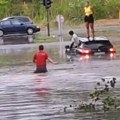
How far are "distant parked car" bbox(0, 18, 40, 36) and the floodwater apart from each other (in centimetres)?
2698

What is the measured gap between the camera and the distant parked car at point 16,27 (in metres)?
60.0

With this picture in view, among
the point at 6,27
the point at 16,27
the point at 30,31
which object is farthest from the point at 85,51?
the point at 6,27

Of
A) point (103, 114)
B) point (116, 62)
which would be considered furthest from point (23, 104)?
point (116, 62)

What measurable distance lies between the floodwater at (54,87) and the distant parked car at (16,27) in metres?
27.0

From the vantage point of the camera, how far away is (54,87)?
1955 centimetres

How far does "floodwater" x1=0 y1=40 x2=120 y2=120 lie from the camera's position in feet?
43.9

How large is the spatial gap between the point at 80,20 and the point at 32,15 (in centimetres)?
874

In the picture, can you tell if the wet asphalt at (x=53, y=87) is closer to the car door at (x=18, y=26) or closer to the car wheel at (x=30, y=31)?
the car wheel at (x=30, y=31)

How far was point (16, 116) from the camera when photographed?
1338 centimetres

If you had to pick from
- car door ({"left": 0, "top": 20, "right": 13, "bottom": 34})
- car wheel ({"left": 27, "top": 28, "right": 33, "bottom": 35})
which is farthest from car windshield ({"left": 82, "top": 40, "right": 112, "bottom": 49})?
car door ({"left": 0, "top": 20, "right": 13, "bottom": 34})

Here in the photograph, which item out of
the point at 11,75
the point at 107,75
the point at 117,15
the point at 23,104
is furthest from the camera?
the point at 117,15

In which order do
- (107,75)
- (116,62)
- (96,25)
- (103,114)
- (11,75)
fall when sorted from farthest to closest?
(96,25), (116,62), (11,75), (107,75), (103,114)

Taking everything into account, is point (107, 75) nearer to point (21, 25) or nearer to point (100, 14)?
point (21, 25)

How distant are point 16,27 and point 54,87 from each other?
137 ft
